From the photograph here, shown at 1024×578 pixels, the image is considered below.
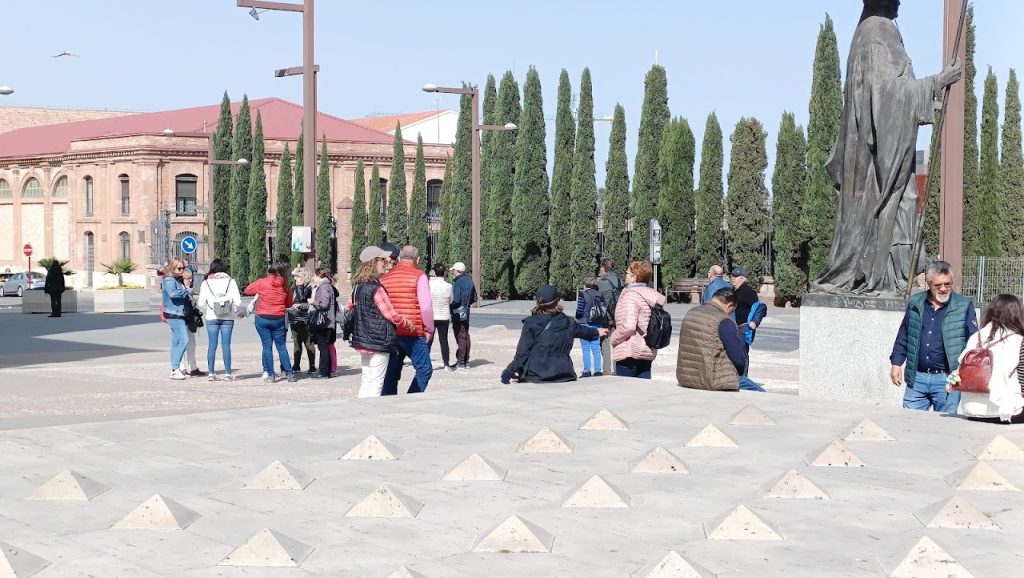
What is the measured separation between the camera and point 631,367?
46.9 ft

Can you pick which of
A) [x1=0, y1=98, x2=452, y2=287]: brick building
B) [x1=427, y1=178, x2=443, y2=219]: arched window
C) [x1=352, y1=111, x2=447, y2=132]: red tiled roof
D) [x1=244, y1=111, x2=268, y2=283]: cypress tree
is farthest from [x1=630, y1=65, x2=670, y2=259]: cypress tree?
[x1=352, y1=111, x2=447, y2=132]: red tiled roof

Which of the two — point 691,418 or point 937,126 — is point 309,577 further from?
point 937,126

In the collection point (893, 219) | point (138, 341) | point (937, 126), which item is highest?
point (937, 126)

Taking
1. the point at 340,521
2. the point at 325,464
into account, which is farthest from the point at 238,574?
the point at 325,464

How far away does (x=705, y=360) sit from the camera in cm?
1255

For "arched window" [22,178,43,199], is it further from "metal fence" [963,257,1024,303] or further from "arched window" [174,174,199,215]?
"metal fence" [963,257,1024,303]

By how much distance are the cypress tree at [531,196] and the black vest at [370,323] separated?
1482 inches

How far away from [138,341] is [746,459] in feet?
65.6

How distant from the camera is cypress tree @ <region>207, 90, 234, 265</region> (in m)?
64.6

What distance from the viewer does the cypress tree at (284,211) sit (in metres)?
64.8

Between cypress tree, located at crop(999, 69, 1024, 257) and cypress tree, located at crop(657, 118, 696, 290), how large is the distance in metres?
9.83

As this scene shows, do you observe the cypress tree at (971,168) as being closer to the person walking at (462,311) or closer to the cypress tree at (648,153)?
the cypress tree at (648,153)

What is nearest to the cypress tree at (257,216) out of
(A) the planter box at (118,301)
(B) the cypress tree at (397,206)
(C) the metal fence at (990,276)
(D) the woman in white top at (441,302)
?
(B) the cypress tree at (397,206)

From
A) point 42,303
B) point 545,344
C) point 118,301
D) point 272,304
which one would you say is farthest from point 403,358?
point 42,303
